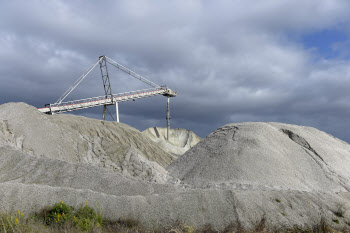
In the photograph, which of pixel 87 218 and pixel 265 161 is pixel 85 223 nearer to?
pixel 87 218

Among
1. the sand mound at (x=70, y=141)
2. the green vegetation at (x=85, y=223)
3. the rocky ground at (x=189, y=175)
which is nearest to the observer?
the green vegetation at (x=85, y=223)

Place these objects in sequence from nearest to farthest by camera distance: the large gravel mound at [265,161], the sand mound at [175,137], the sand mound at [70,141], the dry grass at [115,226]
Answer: the dry grass at [115,226] → the large gravel mound at [265,161] → the sand mound at [70,141] → the sand mound at [175,137]

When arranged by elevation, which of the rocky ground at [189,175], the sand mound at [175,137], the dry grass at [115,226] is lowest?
the dry grass at [115,226]

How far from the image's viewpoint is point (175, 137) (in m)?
46.9

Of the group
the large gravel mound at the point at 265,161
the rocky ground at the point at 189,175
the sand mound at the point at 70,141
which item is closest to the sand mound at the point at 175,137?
the rocky ground at the point at 189,175

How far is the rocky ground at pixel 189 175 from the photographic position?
24.3ft

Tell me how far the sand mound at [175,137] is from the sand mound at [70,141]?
50.1 feet

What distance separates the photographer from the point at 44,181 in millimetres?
11078

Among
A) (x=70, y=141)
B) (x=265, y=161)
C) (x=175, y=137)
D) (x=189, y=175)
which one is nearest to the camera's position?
(x=265, y=161)

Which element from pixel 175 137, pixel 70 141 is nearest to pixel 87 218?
pixel 70 141

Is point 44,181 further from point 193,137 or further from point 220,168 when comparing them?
point 193,137

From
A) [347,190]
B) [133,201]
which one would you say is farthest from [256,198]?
[347,190]

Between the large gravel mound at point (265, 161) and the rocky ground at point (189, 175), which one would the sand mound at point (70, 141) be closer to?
the rocky ground at point (189, 175)

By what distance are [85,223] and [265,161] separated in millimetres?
9101
